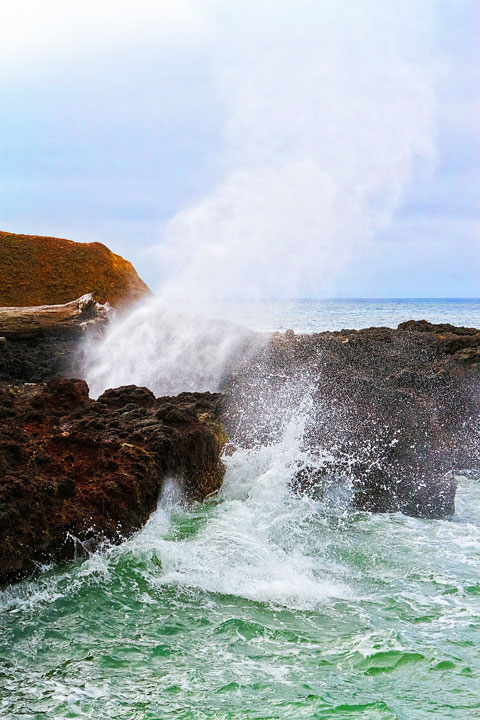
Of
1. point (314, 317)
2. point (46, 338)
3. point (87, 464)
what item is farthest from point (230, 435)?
point (314, 317)

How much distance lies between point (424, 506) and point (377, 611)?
2435mm

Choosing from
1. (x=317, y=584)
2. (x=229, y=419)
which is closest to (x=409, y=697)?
(x=317, y=584)

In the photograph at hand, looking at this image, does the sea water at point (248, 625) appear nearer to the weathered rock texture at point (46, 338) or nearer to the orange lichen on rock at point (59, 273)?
the weathered rock texture at point (46, 338)

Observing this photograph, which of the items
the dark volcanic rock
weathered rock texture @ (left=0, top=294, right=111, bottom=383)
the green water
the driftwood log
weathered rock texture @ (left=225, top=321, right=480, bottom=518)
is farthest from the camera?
the driftwood log

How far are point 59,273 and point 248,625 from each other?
1893 centimetres

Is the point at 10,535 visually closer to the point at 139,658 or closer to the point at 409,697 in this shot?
the point at 139,658

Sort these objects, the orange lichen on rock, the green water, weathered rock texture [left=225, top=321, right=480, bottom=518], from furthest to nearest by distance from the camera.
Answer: the orange lichen on rock → weathered rock texture [left=225, top=321, right=480, bottom=518] → the green water

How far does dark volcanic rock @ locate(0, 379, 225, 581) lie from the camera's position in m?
4.23

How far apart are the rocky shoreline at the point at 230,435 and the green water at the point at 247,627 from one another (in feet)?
0.96

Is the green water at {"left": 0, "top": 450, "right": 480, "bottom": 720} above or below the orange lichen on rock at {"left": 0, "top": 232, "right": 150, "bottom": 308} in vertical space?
below

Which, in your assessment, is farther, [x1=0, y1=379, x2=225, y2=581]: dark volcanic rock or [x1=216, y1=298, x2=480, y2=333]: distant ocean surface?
[x1=216, y1=298, x2=480, y2=333]: distant ocean surface

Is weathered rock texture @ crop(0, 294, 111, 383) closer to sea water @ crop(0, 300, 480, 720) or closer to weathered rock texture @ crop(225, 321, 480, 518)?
weathered rock texture @ crop(225, 321, 480, 518)

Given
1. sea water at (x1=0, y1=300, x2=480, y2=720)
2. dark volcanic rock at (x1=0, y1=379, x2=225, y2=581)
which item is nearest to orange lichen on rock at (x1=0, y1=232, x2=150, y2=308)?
dark volcanic rock at (x1=0, y1=379, x2=225, y2=581)

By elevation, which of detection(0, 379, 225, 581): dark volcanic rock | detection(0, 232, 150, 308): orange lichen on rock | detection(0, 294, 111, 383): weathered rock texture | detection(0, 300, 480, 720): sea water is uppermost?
detection(0, 232, 150, 308): orange lichen on rock
